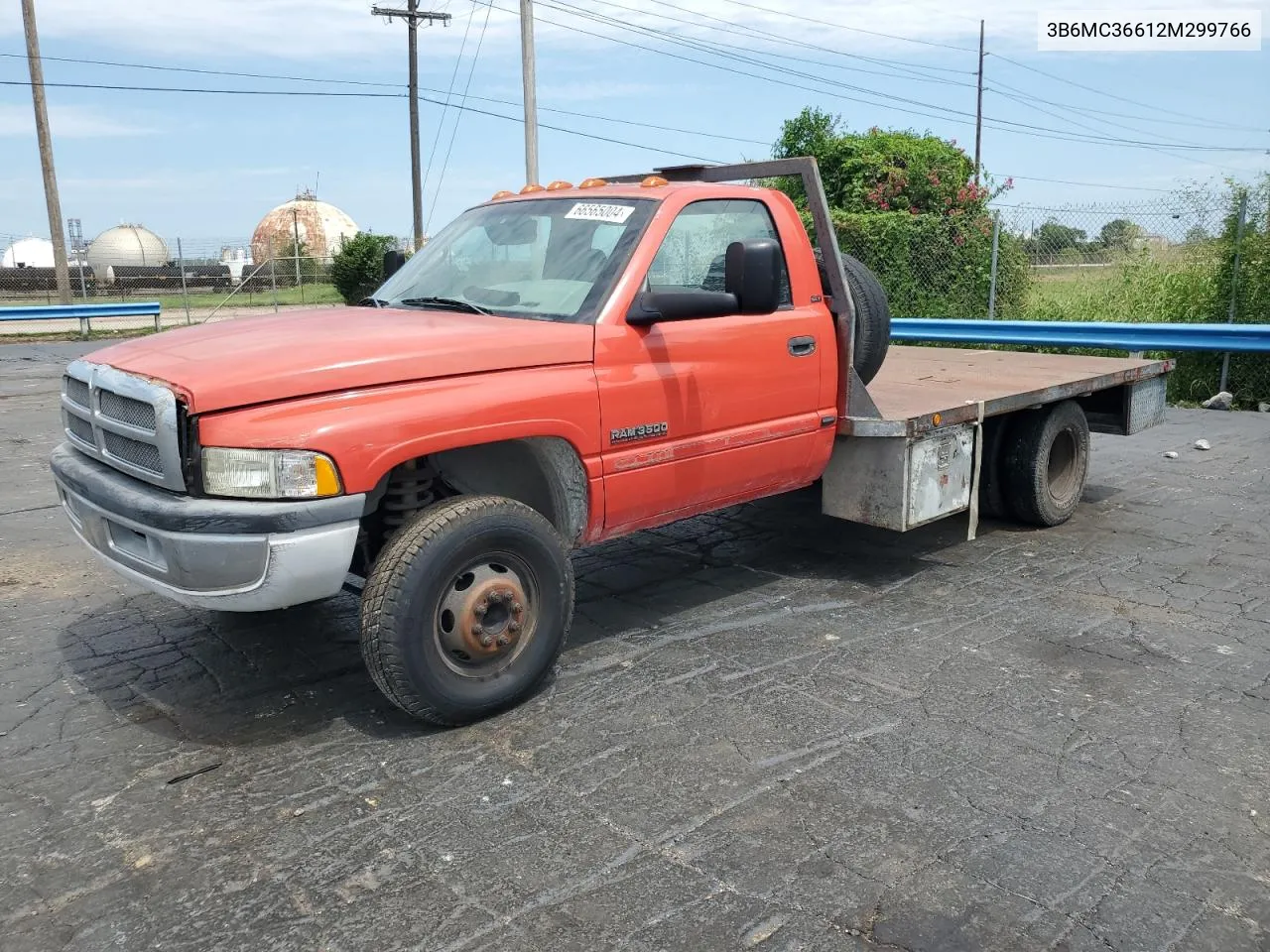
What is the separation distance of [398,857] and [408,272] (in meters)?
3.14

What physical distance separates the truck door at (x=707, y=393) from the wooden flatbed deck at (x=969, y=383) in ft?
1.56

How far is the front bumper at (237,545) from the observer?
3529 millimetres

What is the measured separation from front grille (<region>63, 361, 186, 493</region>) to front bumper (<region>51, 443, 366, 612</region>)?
0.11m

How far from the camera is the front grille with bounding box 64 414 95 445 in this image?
420 cm

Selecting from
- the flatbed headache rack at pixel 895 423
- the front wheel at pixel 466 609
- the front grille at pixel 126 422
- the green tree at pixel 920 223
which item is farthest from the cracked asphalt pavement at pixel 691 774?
the green tree at pixel 920 223

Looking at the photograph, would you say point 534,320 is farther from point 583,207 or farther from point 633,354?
point 583,207

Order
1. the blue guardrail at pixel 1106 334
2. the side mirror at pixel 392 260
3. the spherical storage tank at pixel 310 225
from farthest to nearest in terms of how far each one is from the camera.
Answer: the spherical storage tank at pixel 310 225, the blue guardrail at pixel 1106 334, the side mirror at pixel 392 260

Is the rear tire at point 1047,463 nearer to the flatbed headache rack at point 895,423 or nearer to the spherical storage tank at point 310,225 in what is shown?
the flatbed headache rack at point 895,423

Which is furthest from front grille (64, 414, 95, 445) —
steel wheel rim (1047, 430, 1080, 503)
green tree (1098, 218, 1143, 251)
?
green tree (1098, 218, 1143, 251)

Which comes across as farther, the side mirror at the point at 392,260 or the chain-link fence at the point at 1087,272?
the chain-link fence at the point at 1087,272

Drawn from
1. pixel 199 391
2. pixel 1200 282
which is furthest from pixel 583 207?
pixel 1200 282

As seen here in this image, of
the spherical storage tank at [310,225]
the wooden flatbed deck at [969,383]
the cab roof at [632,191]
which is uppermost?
the spherical storage tank at [310,225]

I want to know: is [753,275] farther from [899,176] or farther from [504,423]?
[899,176]

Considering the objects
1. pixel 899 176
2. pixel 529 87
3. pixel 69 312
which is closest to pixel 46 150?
pixel 69 312
